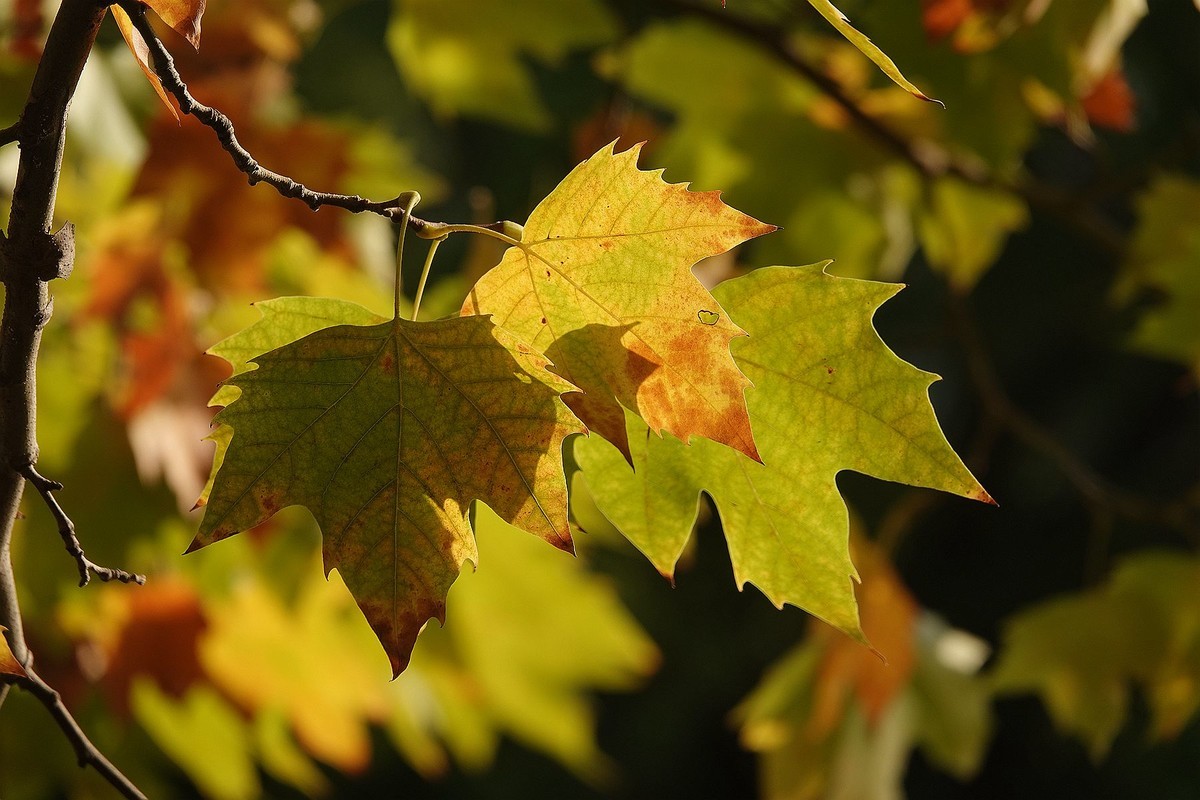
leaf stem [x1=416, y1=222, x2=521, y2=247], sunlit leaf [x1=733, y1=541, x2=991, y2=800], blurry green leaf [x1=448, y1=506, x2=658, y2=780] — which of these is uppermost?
leaf stem [x1=416, y1=222, x2=521, y2=247]

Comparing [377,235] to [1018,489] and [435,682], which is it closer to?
[435,682]

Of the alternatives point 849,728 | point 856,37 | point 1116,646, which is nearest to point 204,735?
point 849,728

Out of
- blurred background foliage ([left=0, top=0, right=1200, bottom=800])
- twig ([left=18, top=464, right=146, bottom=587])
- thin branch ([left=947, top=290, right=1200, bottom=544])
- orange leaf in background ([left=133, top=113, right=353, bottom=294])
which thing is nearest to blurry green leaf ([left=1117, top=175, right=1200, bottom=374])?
blurred background foliage ([left=0, top=0, right=1200, bottom=800])

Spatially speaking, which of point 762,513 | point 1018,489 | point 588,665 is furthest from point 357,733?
point 1018,489

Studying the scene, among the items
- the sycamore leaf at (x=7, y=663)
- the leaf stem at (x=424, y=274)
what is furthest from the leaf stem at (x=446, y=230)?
the sycamore leaf at (x=7, y=663)

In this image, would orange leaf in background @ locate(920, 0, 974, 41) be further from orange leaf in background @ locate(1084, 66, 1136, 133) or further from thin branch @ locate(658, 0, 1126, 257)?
orange leaf in background @ locate(1084, 66, 1136, 133)

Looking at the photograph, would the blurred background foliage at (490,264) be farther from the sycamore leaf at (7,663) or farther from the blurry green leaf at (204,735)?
the sycamore leaf at (7,663)

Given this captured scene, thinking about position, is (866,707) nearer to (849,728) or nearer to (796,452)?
(849,728)
